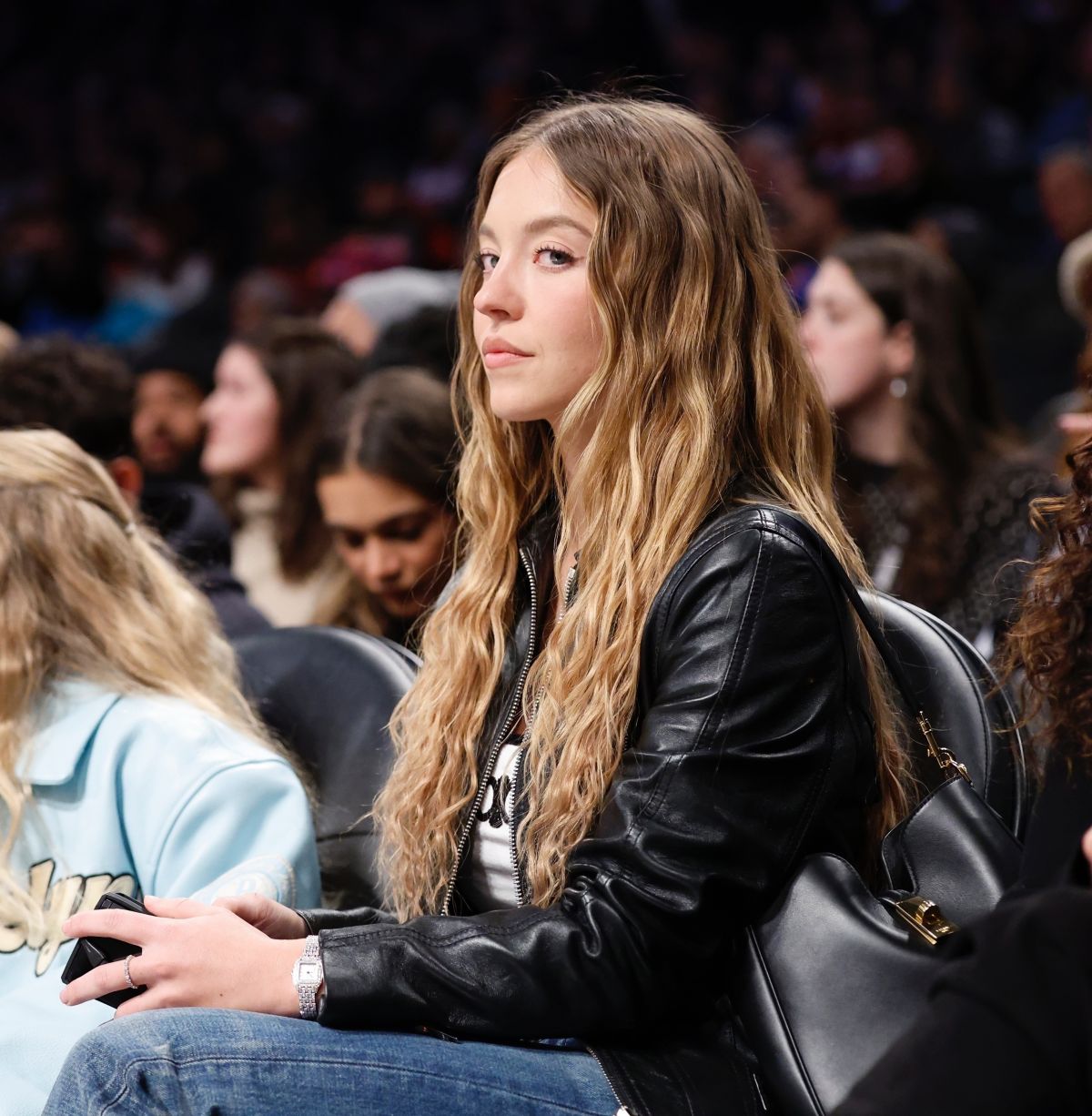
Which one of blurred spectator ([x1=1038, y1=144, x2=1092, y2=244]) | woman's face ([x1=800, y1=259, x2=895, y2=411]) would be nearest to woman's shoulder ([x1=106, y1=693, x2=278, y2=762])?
woman's face ([x1=800, y1=259, x2=895, y2=411])

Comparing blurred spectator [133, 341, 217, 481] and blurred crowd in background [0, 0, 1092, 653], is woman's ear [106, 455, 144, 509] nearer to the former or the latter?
blurred crowd in background [0, 0, 1092, 653]

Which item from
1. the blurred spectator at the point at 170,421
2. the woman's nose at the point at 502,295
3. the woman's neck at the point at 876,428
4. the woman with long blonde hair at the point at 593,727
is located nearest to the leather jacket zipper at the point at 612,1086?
the woman with long blonde hair at the point at 593,727

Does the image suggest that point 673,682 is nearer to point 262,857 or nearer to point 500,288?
point 500,288

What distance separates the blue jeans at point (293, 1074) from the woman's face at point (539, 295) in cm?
71

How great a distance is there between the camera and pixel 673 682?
5.19ft

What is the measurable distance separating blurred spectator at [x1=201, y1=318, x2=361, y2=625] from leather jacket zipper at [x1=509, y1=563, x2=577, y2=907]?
2063mm

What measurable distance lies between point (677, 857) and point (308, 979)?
0.36 meters

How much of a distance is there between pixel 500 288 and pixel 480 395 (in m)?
0.28

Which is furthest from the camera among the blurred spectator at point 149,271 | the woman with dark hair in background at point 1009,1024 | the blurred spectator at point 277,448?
the blurred spectator at point 149,271

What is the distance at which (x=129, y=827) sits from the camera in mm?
2033

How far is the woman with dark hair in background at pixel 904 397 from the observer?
3.42 m

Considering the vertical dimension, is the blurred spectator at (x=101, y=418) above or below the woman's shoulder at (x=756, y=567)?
below

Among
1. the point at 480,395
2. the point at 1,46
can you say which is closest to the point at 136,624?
the point at 480,395

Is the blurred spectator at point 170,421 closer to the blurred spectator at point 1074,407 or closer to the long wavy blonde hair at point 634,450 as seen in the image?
the blurred spectator at point 1074,407
